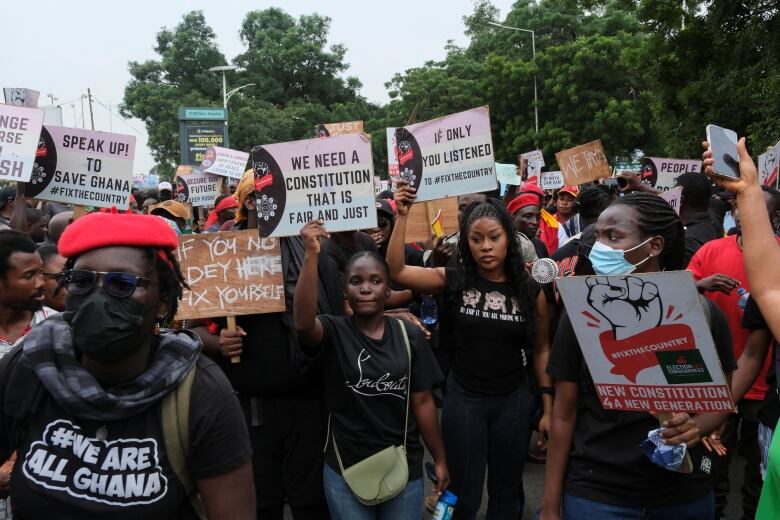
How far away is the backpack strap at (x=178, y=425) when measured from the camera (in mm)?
1807

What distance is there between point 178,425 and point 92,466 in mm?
224

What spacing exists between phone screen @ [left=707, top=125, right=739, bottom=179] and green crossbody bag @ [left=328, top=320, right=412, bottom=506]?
1.85m

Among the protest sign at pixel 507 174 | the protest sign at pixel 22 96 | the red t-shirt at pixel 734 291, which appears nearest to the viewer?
the red t-shirt at pixel 734 291

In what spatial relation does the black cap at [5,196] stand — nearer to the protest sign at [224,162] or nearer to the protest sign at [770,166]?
the protest sign at [224,162]

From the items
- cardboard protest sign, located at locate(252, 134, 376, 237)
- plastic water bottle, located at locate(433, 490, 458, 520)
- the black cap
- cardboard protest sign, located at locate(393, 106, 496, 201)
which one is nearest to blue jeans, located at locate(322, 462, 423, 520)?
plastic water bottle, located at locate(433, 490, 458, 520)

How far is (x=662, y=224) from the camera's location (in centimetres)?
260

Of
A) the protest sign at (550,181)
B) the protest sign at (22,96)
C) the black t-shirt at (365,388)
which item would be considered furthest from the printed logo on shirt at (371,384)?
the protest sign at (550,181)

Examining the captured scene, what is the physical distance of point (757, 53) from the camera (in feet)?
39.7

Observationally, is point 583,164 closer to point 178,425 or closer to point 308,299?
point 308,299

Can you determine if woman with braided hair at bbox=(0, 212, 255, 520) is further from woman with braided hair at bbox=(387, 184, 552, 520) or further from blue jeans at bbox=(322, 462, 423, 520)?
woman with braided hair at bbox=(387, 184, 552, 520)

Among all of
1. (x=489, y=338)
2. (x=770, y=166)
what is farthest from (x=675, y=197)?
(x=489, y=338)

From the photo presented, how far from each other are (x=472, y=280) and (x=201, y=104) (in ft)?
133

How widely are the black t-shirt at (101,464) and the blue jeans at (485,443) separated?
2.04 meters

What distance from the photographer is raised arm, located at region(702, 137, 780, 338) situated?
202 cm
